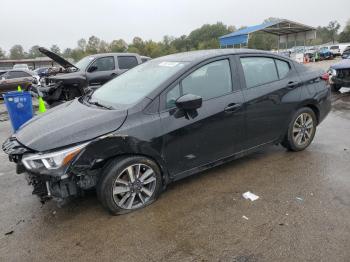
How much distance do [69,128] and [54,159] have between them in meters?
0.37

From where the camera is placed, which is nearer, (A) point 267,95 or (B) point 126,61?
(A) point 267,95

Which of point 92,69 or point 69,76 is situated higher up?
A: point 92,69

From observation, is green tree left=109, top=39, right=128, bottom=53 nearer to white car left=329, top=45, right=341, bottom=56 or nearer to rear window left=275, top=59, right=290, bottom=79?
white car left=329, top=45, right=341, bottom=56

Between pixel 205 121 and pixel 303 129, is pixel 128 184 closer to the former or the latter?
pixel 205 121

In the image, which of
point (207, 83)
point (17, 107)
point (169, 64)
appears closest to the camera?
point (207, 83)

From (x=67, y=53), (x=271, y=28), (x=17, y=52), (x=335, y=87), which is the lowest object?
(x=335, y=87)

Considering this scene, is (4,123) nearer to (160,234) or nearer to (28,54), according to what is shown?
(160,234)

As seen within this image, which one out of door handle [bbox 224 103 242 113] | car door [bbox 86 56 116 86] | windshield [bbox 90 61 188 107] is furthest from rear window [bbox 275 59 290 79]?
car door [bbox 86 56 116 86]

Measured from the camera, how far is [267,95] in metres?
4.30

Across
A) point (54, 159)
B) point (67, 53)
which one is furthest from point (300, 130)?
point (67, 53)

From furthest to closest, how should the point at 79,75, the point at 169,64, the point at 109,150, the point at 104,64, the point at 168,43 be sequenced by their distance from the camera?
the point at 168,43 → the point at 104,64 → the point at 79,75 → the point at 169,64 → the point at 109,150

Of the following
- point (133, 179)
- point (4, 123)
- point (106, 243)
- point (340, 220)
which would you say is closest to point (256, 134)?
point (340, 220)

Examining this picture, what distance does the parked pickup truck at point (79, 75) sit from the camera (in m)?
9.66

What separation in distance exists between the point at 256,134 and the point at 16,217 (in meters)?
3.09
